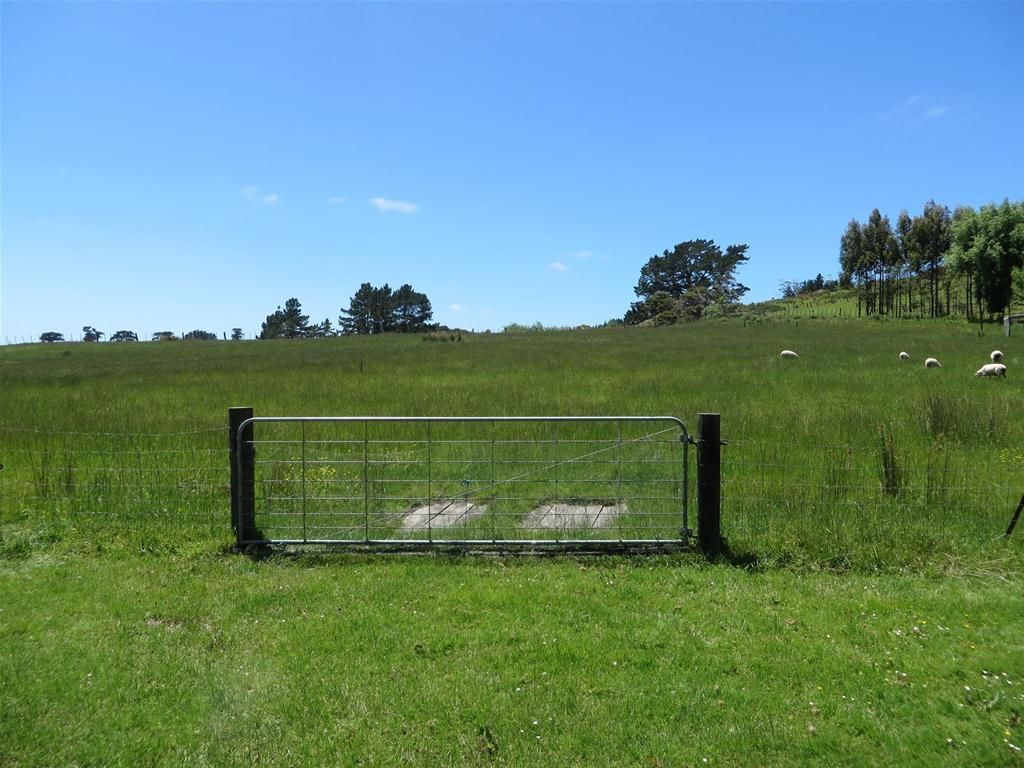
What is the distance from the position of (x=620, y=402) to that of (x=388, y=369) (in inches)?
604

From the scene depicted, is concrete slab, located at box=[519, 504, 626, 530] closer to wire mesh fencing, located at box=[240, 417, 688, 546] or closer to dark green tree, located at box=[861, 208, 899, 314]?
wire mesh fencing, located at box=[240, 417, 688, 546]

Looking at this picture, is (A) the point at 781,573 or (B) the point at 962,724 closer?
(B) the point at 962,724

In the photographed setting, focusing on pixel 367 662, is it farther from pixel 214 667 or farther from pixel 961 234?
pixel 961 234

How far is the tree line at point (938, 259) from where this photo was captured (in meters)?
59.5

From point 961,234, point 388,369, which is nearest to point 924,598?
point 388,369

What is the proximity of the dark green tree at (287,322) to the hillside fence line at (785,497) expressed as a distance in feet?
408

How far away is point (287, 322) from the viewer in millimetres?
132375

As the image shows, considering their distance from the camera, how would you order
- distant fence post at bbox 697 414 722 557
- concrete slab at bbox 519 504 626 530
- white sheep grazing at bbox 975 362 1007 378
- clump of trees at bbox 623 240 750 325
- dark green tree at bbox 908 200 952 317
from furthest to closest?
clump of trees at bbox 623 240 750 325, dark green tree at bbox 908 200 952 317, white sheep grazing at bbox 975 362 1007 378, concrete slab at bbox 519 504 626 530, distant fence post at bbox 697 414 722 557

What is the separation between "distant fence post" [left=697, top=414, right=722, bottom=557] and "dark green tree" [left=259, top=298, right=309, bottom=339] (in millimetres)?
129185

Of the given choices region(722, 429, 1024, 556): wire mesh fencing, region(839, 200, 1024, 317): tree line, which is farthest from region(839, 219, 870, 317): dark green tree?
region(722, 429, 1024, 556): wire mesh fencing

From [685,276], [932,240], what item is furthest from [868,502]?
[685,276]

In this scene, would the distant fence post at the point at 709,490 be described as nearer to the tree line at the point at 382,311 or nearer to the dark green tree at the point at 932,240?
the dark green tree at the point at 932,240

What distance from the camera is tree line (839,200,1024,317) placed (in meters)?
59.5

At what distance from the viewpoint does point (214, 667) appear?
14.1 ft
